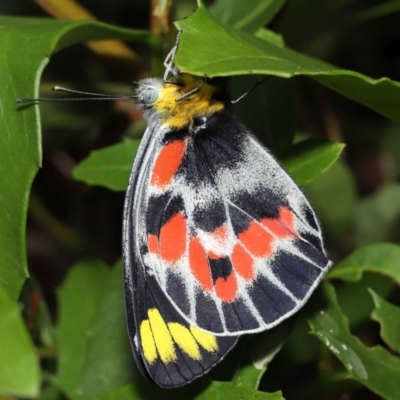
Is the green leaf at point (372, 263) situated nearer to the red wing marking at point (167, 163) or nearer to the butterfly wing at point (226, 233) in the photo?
the butterfly wing at point (226, 233)

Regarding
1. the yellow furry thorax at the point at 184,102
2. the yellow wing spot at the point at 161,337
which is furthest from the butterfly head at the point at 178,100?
the yellow wing spot at the point at 161,337

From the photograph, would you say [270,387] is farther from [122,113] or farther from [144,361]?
[122,113]

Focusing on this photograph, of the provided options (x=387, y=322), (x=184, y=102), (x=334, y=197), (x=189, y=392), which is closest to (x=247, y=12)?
(x=184, y=102)

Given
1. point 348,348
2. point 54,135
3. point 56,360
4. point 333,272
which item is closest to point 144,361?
point 348,348

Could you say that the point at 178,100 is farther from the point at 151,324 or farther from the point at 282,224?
the point at 151,324

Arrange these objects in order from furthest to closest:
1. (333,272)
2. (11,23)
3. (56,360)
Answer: (56,360)
(333,272)
(11,23)

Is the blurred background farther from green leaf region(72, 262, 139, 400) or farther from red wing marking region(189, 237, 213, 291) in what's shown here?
red wing marking region(189, 237, 213, 291)

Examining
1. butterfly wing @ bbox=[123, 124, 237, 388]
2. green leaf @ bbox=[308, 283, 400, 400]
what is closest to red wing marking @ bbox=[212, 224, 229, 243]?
butterfly wing @ bbox=[123, 124, 237, 388]
